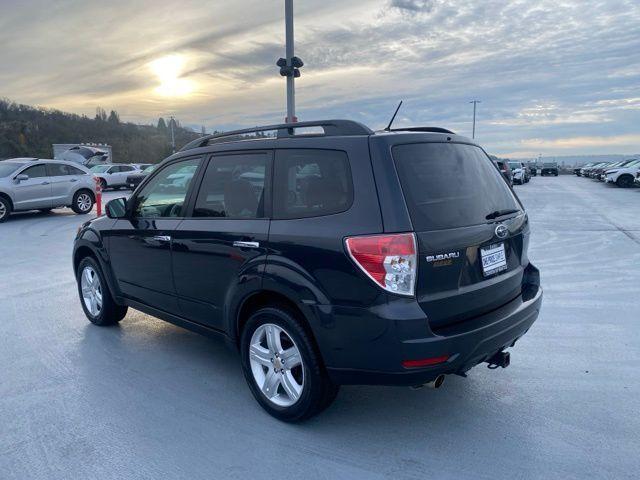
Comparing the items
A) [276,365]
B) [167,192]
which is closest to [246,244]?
[276,365]

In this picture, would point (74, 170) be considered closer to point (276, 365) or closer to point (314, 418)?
point (276, 365)

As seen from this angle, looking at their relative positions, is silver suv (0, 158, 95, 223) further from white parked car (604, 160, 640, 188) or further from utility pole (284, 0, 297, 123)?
white parked car (604, 160, 640, 188)

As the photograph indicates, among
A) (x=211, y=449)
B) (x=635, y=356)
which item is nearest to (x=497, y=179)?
(x=635, y=356)

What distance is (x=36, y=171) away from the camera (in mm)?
14570

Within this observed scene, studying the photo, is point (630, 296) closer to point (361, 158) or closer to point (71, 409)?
point (361, 158)

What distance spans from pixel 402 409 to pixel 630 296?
4034 millimetres

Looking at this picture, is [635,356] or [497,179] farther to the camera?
Result: [635,356]

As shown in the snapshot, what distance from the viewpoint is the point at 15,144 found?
56.7 m

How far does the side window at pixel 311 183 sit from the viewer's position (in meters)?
3.02

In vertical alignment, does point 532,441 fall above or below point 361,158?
below

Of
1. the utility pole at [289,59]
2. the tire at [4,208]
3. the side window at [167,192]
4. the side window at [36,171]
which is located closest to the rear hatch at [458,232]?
the side window at [167,192]

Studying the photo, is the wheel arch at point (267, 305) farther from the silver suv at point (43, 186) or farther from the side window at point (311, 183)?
the silver suv at point (43, 186)

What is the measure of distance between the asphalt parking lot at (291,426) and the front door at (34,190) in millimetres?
10237

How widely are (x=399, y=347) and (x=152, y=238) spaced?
248 cm
